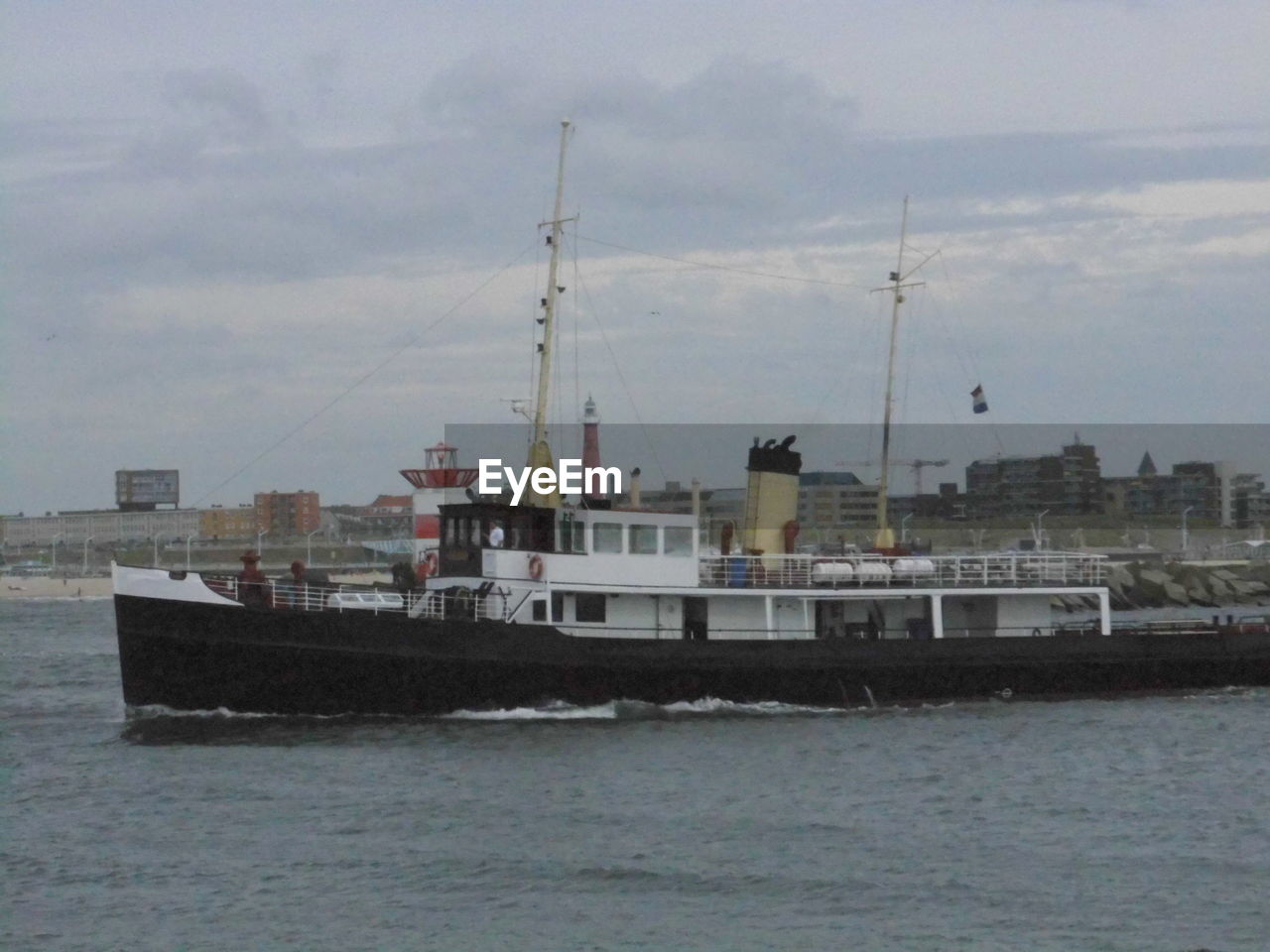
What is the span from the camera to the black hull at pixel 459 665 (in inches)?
1117

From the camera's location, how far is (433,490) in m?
33.4

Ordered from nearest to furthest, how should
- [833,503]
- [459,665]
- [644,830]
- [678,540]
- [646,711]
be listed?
1. [644,830]
2. [459,665]
3. [646,711]
4. [678,540]
5. [833,503]

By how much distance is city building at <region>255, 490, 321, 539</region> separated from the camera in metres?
177

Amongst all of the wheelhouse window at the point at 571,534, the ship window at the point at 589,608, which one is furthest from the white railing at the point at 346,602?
the wheelhouse window at the point at 571,534

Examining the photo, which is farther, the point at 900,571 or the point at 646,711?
the point at 900,571

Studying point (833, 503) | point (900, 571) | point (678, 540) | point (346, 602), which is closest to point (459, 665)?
point (346, 602)

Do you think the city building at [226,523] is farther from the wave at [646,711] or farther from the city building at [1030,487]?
the wave at [646,711]

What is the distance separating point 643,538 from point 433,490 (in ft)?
16.3

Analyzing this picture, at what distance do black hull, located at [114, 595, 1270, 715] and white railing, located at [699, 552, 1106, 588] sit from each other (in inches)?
51.1

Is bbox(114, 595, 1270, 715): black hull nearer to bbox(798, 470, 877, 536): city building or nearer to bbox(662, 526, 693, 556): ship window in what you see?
bbox(662, 526, 693, 556): ship window

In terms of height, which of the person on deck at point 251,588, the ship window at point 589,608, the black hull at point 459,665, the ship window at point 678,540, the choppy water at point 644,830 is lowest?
the choppy water at point 644,830

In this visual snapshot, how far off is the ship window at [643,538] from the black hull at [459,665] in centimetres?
173

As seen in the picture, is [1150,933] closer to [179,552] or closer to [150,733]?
[150,733]

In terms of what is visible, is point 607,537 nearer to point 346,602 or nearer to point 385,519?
point 346,602
